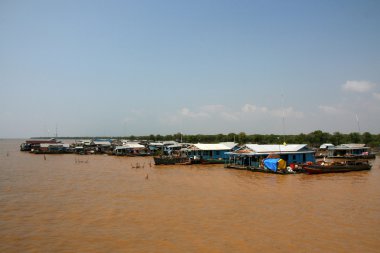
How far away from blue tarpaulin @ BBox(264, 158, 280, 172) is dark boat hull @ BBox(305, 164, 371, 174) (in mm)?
2998

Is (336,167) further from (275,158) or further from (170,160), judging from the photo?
(170,160)

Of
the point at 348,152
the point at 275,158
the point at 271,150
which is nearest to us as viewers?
the point at 275,158

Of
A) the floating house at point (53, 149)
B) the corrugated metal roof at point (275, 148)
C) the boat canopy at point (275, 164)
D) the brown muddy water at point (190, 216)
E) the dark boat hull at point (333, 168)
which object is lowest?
the brown muddy water at point (190, 216)

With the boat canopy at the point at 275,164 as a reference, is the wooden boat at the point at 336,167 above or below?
below

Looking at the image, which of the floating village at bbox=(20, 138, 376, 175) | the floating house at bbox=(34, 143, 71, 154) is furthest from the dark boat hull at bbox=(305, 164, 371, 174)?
the floating house at bbox=(34, 143, 71, 154)

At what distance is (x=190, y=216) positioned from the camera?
1588 centimetres

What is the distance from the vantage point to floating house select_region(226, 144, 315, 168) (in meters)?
34.8

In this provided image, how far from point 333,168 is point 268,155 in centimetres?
645

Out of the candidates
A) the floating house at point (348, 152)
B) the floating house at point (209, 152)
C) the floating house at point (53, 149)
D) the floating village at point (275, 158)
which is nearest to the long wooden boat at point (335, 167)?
the floating village at point (275, 158)

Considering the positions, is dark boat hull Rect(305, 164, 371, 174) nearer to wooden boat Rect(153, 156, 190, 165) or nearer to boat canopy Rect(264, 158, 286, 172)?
boat canopy Rect(264, 158, 286, 172)

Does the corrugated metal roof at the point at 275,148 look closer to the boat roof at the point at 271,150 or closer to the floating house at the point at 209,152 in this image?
the boat roof at the point at 271,150

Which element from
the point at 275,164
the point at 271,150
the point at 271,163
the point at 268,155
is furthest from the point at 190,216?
the point at 271,150

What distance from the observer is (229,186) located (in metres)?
24.8

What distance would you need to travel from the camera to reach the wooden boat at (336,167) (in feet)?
104
